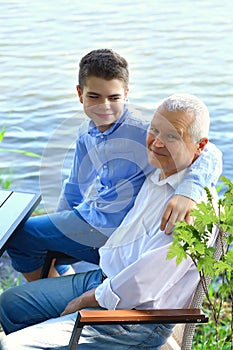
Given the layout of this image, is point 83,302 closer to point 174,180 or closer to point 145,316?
point 145,316

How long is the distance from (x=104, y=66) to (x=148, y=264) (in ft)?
2.15

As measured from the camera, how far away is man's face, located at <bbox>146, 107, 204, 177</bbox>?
2.31 meters

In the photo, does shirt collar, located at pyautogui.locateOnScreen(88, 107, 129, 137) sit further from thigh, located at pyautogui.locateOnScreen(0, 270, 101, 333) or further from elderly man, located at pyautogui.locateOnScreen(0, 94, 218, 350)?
thigh, located at pyautogui.locateOnScreen(0, 270, 101, 333)

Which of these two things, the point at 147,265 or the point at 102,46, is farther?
the point at 102,46

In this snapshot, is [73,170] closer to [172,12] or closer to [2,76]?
[2,76]

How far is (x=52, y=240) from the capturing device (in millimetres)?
2787

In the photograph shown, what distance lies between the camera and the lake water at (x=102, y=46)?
5816mm

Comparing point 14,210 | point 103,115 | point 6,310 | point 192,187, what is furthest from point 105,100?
point 6,310

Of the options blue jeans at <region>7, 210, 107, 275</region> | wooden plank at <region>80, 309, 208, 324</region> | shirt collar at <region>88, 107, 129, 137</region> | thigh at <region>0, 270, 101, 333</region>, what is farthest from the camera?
blue jeans at <region>7, 210, 107, 275</region>

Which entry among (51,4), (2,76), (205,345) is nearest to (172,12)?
(51,4)

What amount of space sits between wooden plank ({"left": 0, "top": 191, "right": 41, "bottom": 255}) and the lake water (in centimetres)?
218

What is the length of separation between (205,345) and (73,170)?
0.91 meters

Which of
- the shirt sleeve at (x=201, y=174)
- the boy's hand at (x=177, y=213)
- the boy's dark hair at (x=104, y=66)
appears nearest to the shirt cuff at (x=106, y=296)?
the boy's hand at (x=177, y=213)

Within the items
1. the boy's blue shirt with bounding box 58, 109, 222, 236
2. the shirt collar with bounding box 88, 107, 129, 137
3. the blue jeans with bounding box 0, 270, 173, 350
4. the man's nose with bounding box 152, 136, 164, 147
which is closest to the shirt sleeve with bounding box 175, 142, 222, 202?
the boy's blue shirt with bounding box 58, 109, 222, 236
